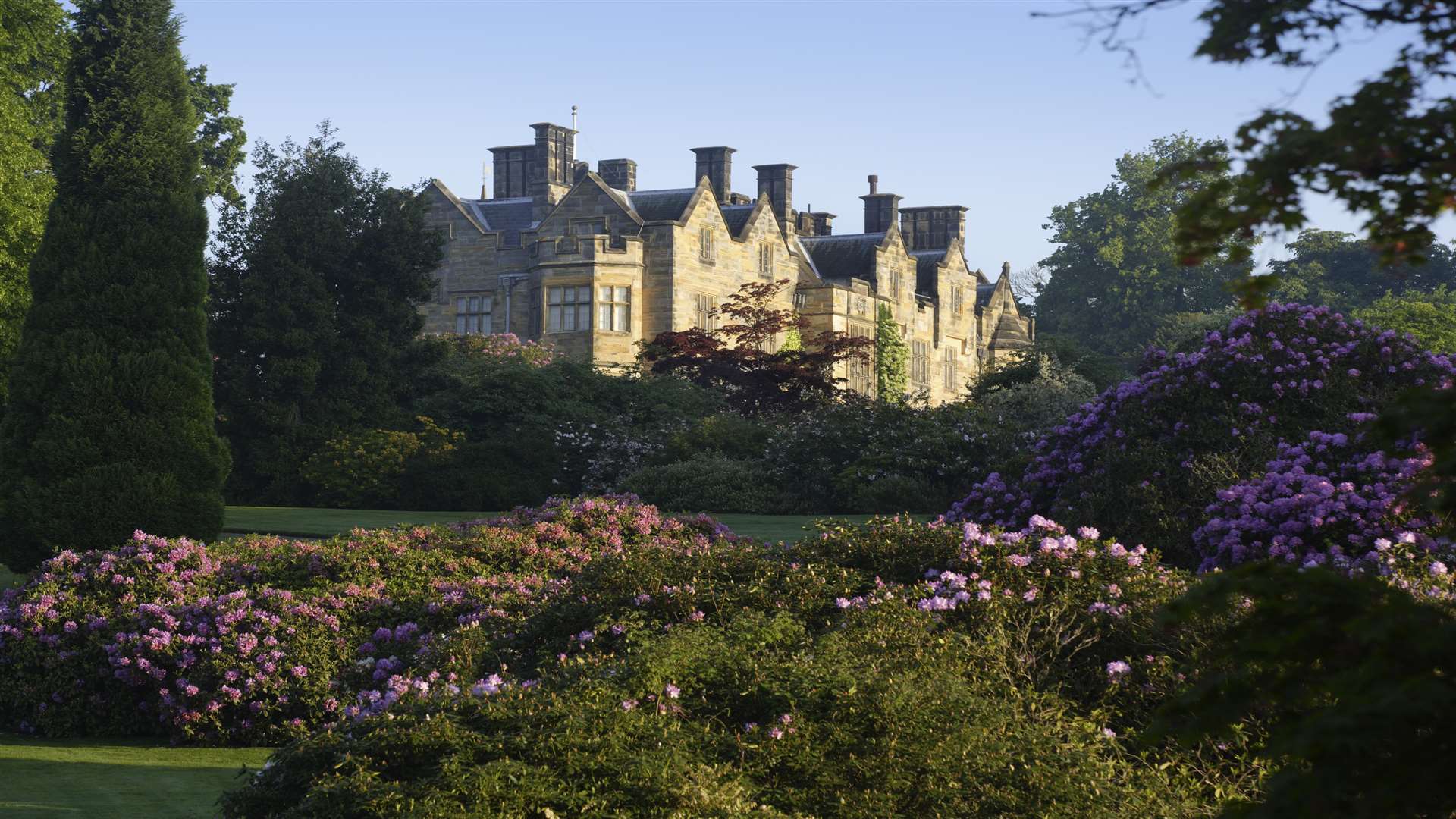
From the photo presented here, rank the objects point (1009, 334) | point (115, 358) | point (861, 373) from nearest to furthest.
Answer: point (115, 358) < point (861, 373) < point (1009, 334)

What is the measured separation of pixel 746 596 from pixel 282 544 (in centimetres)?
683

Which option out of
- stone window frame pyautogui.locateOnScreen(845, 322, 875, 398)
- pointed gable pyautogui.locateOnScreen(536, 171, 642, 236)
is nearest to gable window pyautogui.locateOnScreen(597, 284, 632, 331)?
pointed gable pyautogui.locateOnScreen(536, 171, 642, 236)

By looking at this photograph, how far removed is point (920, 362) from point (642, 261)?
1739cm

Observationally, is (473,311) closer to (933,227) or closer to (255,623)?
(933,227)

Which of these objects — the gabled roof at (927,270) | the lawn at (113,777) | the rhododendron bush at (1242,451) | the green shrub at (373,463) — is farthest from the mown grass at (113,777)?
the gabled roof at (927,270)

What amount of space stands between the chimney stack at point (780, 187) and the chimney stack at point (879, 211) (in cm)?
679

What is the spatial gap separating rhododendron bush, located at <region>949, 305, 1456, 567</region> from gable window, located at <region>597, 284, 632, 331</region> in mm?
33190

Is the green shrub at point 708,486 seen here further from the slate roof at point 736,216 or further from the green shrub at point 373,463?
the slate roof at point 736,216

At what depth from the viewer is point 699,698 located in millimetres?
7059

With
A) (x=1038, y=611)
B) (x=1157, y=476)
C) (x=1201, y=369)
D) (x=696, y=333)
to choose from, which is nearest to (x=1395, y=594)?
(x=1038, y=611)

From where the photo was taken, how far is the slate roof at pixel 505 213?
2127 inches

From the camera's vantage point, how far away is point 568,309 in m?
47.7

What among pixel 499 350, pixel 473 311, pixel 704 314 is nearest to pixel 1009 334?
Result: pixel 704 314

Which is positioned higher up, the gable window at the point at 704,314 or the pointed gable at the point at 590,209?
the pointed gable at the point at 590,209
